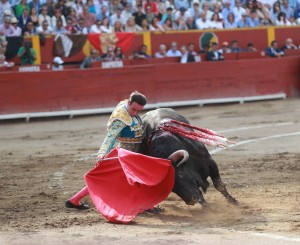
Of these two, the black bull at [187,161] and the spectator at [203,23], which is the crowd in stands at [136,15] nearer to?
the spectator at [203,23]

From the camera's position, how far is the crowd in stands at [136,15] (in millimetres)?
14703

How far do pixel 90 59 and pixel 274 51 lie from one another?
4941mm

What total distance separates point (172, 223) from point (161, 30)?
11.1 meters

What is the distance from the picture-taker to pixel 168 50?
55.7 ft

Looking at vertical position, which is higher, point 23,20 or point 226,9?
point 23,20

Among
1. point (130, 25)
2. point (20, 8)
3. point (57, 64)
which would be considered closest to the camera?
point (20, 8)

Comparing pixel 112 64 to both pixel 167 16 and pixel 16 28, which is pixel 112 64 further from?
pixel 167 16

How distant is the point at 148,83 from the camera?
51.1ft

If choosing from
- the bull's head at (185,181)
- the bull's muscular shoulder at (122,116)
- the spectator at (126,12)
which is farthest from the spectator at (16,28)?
the bull's head at (185,181)

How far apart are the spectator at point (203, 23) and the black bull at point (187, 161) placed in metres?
10.5

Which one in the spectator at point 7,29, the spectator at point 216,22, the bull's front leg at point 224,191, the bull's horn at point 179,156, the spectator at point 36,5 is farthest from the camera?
the spectator at point 216,22

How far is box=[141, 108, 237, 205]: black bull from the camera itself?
21.5 feet

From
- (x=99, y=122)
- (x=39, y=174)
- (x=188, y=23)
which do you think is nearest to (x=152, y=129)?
(x=39, y=174)

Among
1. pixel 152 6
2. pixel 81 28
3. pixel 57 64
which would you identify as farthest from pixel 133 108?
pixel 152 6
